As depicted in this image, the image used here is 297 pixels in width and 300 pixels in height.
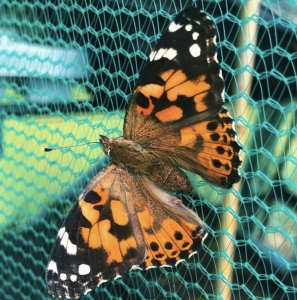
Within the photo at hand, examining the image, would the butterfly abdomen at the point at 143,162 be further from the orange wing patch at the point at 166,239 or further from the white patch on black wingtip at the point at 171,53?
the white patch on black wingtip at the point at 171,53

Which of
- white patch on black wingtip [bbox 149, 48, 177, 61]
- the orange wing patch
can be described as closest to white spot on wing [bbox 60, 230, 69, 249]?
the orange wing patch

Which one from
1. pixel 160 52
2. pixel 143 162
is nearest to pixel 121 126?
pixel 143 162

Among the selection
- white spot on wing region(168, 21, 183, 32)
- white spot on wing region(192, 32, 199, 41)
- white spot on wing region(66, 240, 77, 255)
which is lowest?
white spot on wing region(66, 240, 77, 255)

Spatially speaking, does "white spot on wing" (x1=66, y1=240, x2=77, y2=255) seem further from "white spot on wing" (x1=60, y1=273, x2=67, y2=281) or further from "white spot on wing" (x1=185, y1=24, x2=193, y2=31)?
"white spot on wing" (x1=185, y1=24, x2=193, y2=31)

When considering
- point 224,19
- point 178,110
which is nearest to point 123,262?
point 178,110

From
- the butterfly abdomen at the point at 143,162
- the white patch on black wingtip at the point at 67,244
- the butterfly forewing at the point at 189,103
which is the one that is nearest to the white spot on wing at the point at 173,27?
the butterfly forewing at the point at 189,103

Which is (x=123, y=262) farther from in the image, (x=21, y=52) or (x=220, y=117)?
(x=21, y=52)
